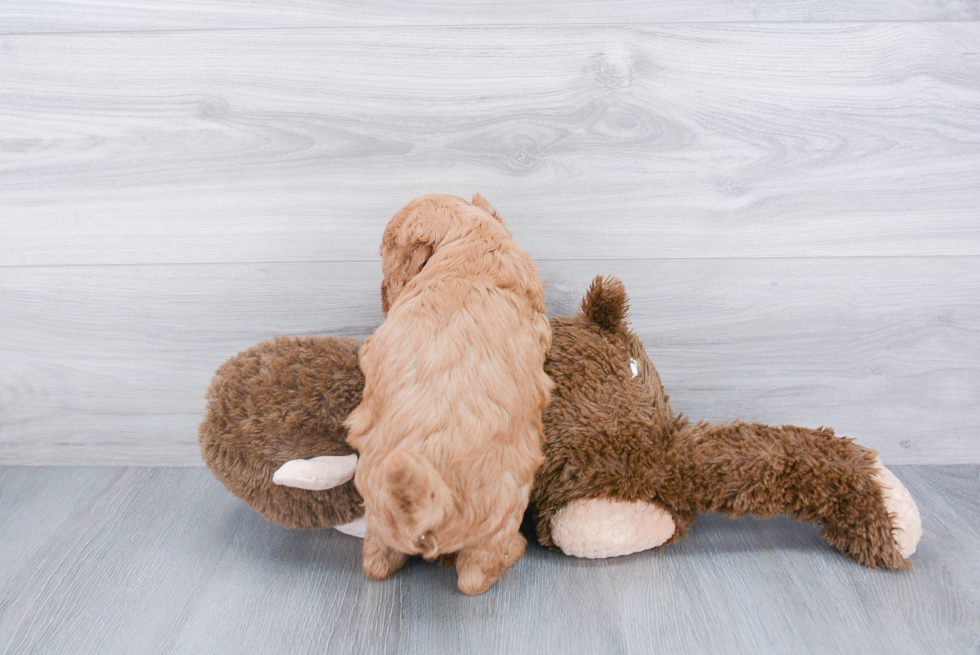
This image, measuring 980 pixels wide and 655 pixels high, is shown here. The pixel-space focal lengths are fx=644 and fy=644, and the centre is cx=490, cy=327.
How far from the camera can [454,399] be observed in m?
0.67

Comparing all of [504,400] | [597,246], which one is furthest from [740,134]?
[504,400]

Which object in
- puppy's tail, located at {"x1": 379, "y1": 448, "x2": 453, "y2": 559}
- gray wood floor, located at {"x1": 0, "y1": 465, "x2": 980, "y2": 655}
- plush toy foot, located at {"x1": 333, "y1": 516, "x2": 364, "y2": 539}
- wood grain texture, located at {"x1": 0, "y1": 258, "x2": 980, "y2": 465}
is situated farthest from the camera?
wood grain texture, located at {"x1": 0, "y1": 258, "x2": 980, "y2": 465}

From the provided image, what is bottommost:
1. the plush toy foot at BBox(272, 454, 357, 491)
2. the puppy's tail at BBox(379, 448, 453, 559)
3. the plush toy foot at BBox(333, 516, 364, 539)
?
the plush toy foot at BBox(333, 516, 364, 539)

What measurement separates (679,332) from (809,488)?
31cm

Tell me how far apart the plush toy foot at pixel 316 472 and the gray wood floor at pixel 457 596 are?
126 mm

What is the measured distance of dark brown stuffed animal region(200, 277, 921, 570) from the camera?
0.79 metres

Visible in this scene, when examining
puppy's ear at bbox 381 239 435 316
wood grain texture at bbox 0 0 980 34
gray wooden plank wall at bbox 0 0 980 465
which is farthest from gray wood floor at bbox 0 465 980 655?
wood grain texture at bbox 0 0 980 34

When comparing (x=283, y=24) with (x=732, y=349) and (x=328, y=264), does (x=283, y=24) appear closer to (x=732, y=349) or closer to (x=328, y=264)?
(x=328, y=264)

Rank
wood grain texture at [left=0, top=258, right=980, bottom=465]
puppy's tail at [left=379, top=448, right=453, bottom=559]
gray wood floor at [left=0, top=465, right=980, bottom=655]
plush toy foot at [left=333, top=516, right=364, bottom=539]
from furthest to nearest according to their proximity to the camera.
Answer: wood grain texture at [left=0, top=258, right=980, bottom=465]
plush toy foot at [left=333, top=516, right=364, bottom=539]
gray wood floor at [left=0, top=465, right=980, bottom=655]
puppy's tail at [left=379, top=448, right=453, bottom=559]

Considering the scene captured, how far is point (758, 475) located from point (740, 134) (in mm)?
496

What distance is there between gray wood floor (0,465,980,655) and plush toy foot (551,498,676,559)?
0.10ft

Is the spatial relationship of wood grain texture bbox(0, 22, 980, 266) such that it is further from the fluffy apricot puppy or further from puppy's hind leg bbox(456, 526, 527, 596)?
puppy's hind leg bbox(456, 526, 527, 596)

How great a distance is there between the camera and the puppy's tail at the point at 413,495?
1.92ft

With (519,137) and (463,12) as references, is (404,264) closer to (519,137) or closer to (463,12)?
(519,137)
